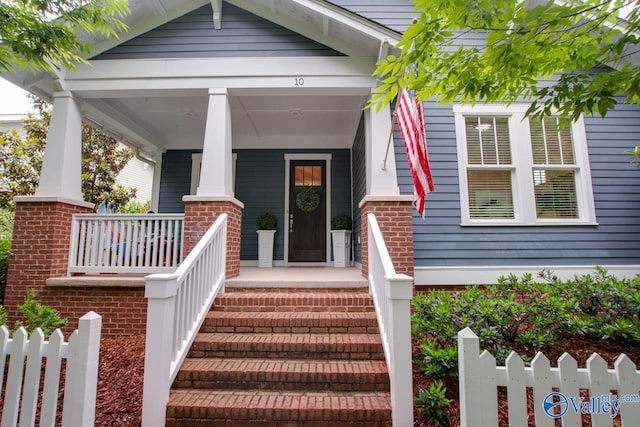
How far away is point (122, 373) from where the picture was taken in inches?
120

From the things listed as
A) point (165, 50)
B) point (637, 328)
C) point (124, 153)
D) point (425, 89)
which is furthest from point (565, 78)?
point (124, 153)

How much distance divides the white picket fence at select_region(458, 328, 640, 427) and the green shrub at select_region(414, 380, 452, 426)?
725 mm

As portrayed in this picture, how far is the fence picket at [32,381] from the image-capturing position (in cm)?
185

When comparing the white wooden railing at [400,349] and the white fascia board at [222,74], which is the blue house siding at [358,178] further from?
the white wooden railing at [400,349]

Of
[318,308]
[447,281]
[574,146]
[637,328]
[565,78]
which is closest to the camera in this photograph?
[565,78]

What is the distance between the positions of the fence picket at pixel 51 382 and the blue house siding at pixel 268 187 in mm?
5184

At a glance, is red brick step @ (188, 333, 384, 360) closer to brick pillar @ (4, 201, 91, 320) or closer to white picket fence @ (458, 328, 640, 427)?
white picket fence @ (458, 328, 640, 427)

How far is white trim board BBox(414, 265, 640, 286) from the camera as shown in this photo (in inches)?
181

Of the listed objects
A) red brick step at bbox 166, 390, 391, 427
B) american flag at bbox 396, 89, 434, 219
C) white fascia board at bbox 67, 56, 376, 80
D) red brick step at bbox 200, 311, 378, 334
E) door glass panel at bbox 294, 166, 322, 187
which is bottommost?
red brick step at bbox 166, 390, 391, 427

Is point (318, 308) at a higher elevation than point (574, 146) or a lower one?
lower

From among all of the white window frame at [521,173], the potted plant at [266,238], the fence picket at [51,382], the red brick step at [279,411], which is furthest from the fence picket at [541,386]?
the potted plant at [266,238]

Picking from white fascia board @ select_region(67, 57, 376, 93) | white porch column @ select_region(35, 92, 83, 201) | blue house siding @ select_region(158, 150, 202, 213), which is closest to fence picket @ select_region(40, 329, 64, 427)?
white porch column @ select_region(35, 92, 83, 201)

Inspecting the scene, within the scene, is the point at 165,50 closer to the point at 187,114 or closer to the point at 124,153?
the point at 187,114

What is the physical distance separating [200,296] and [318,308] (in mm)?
1292
